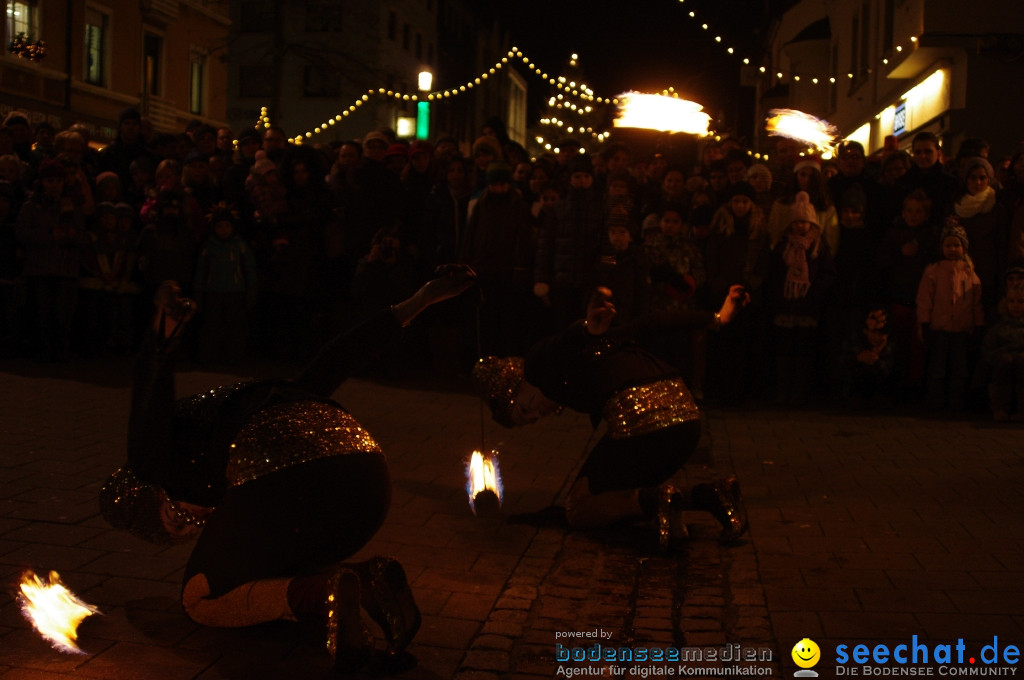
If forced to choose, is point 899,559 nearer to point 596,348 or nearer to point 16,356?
point 596,348

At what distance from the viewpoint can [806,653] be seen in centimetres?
433

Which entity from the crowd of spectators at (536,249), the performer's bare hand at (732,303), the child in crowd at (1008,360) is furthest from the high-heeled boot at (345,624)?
the child in crowd at (1008,360)

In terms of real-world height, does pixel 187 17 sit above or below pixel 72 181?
above

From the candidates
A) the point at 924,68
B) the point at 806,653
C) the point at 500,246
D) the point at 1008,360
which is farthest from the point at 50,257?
the point at 924,68

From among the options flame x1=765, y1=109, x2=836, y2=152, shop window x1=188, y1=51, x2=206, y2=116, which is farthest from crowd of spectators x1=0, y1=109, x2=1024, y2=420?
shop window x1=188, y1=51, x2=206, y2=116

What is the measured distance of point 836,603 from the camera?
4965 millimetres

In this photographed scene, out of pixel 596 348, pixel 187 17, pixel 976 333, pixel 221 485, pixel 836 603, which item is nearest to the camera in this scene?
pixel 221 485

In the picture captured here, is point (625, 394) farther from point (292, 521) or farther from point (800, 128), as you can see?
point (800, 128)

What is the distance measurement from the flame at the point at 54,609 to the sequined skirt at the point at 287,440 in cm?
97

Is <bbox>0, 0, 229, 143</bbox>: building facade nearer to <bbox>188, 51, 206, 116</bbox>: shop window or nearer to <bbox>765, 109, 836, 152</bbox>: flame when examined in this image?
<bbox>188, 51, 206, 116</bbox>: shop window

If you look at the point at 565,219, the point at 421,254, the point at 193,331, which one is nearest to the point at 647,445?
the point at 565,219

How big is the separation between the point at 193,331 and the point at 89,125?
19.9 metres

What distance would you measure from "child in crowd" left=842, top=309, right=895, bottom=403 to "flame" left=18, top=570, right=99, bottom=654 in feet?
25.0

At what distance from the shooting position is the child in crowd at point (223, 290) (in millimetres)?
12180
